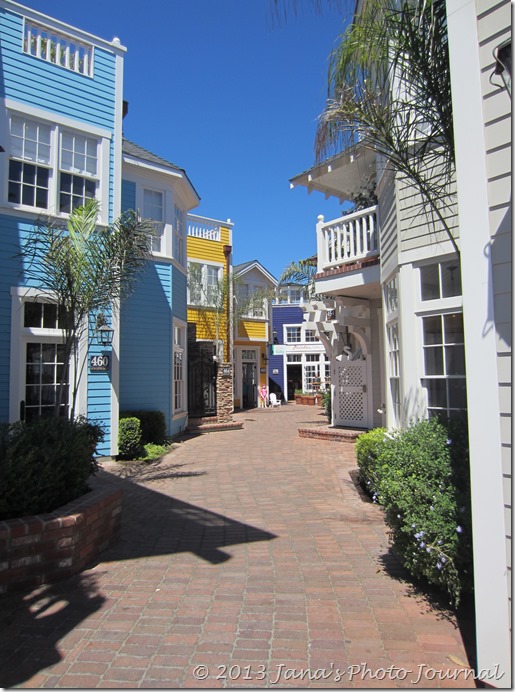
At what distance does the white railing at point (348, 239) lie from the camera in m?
8.81

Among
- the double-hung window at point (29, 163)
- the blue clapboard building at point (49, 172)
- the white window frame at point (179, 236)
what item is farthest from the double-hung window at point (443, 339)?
the white window frame at point (179, 236)

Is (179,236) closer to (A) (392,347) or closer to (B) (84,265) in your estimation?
(B) (84,265)

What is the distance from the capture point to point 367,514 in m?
5.50

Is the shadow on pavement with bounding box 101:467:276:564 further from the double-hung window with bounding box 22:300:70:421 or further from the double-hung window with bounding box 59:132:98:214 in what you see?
the double-hung window with bounding box 59:132:98:214

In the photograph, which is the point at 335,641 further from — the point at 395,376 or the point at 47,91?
the point at 47,91

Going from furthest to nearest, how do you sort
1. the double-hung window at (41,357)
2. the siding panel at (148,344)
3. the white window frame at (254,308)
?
the white window frame at (254,308) < the siding panel at (148,344) < the double-hung window at (41,357)

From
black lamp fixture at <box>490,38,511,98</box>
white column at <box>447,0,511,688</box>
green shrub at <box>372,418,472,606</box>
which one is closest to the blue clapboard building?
green shrub at <box>372,418,472,606</box>

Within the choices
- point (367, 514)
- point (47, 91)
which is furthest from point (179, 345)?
point (367, 514)

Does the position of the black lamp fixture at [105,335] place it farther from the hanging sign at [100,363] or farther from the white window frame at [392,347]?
the white window frame at [392,347]

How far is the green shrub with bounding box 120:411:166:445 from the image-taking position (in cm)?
1037

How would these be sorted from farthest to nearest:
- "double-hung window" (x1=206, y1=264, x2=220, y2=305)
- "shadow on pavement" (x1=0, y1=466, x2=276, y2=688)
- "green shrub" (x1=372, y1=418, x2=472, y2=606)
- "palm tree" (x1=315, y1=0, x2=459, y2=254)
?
"double-hung window" (x1=206, y1=264, x2=220, y2=305)
"palm tree" (x1=315, y1=0, x2=459, y2=254)
"green shrub" (x1=372, y1=418, x2=472, y2=606)
"shadow on pavement" (x1=0, y1=466, x2=276, y2=688)

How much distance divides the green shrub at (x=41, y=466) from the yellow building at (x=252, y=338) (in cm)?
1702

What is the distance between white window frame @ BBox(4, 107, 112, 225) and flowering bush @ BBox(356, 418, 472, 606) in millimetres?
7510

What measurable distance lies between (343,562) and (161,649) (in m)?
1.85
